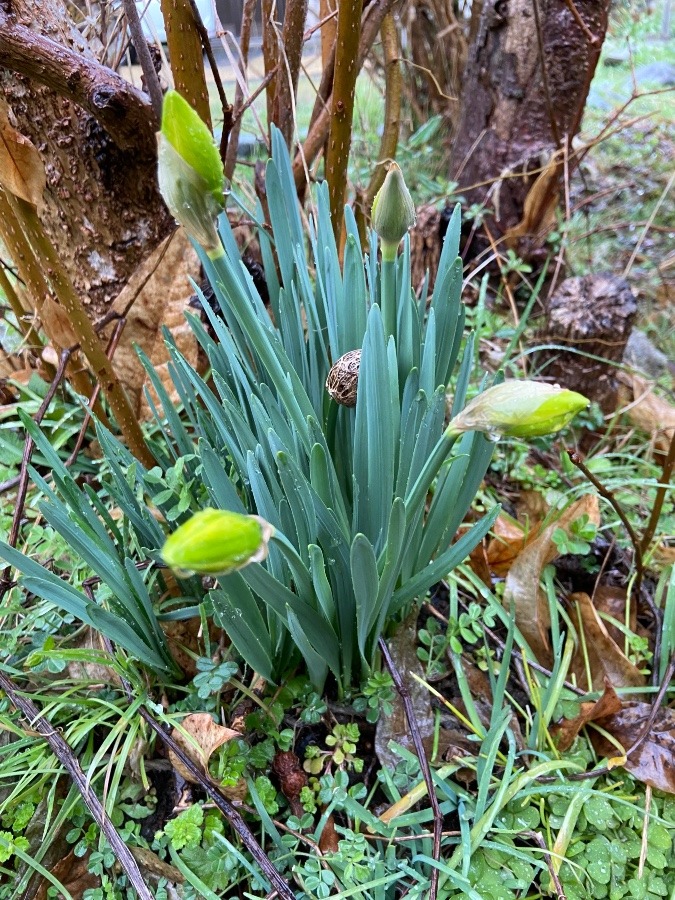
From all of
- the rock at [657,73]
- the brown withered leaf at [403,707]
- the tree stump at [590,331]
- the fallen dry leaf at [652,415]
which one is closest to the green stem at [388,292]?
the brown withered leaf at [403,707]

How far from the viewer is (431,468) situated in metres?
0.59

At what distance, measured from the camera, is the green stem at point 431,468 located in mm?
544

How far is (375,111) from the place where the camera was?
11.8ft

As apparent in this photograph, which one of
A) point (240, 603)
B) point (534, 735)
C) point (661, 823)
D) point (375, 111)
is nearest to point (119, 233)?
point (240, 603)

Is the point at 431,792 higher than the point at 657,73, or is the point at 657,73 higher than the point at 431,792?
the point at 657,73

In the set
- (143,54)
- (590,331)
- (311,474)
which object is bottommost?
(590,331)

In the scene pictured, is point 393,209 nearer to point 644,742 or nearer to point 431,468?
point 431,468

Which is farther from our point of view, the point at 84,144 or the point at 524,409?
the point at 84,144

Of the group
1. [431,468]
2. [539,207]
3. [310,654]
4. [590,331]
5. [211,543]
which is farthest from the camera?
[539,207]

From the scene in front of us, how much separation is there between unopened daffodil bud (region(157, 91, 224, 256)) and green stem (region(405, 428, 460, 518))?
0.28m

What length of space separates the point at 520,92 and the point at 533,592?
1.78m

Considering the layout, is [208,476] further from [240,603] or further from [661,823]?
[661,823]

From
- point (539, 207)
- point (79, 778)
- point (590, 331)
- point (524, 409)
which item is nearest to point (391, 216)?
point (524, 409)

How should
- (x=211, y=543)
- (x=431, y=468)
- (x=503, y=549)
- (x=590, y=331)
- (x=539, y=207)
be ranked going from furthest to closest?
(x=539, y=207)
(x=590, y=331)
(x=503, y=549)
(x=431, y=468)
(x=211, y=543)
